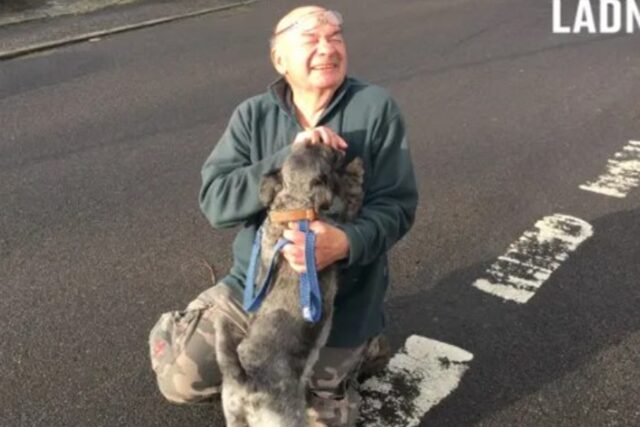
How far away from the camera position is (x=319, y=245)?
9.21 feet

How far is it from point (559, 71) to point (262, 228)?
267 inches

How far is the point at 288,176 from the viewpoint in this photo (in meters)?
2.81

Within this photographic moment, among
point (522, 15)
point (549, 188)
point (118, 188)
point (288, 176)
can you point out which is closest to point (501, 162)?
point (549, 188)

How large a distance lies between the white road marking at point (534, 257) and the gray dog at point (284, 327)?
70.6 inches

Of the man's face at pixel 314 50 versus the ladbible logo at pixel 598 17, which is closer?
the man's face at pixel 314 50

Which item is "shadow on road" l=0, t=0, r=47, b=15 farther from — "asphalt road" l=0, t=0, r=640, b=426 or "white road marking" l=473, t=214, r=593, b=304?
"white road marking" l=473, t=214, r=593, b=304

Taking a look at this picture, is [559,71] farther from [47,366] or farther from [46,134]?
[47,366]

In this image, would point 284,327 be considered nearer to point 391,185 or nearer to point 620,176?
point 391,185

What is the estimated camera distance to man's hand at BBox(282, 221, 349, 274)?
2797mm

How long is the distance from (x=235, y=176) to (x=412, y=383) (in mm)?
1352

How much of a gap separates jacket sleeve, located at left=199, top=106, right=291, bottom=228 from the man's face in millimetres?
295

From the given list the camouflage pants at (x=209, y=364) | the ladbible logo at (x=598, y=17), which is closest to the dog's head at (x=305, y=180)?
the camouflage pants at (x=209, y=364)

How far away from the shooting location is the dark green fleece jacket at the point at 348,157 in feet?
10.1

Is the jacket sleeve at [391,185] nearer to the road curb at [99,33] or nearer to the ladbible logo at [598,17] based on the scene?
the road curb at [99,33]
